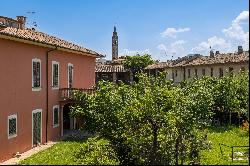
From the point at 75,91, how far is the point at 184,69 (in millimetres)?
35227

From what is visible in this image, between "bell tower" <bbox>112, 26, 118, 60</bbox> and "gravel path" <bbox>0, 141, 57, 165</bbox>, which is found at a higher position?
"bell tower" <bbox>112, 26, 118, 60</bbox>

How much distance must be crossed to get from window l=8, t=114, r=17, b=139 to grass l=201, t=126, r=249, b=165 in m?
9.51

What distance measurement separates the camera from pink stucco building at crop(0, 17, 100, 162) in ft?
68.7

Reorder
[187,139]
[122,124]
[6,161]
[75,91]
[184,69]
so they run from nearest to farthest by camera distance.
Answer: [187,139]
[122,124]
[6,161]
[75,91]
[184,69]

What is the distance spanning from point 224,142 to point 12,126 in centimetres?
1190

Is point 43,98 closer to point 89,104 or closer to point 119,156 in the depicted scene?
point 89,104

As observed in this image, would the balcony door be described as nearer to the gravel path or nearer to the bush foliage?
the gravel path

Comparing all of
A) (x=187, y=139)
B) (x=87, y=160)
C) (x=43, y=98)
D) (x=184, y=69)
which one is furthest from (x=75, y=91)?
(x=184, y=69)

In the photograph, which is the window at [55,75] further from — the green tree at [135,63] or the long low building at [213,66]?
the green tree at [135,63]

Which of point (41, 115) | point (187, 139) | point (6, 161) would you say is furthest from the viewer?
point (41, 115)

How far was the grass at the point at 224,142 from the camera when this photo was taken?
58.5 ft

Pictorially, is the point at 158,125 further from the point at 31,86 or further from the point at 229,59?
the point at 229,59

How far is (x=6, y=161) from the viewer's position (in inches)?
798

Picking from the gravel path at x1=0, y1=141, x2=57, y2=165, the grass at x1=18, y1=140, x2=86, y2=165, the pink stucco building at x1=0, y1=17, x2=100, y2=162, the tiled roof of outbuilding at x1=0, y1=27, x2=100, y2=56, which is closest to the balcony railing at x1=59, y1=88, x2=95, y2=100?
the pink stucco building at x1=0, y1=17, x2=100, y2=162
